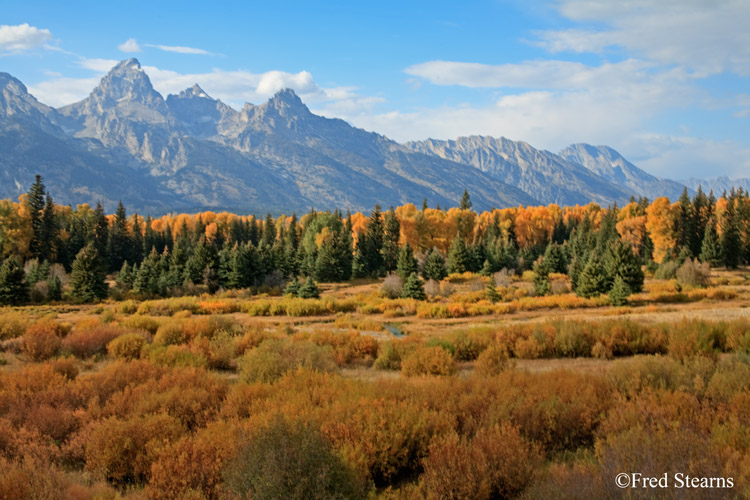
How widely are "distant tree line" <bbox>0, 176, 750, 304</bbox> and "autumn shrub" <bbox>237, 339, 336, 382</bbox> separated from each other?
2365cm

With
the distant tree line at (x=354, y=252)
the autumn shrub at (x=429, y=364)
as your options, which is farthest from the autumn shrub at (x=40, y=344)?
the distant tree line at (x=354, y=252)

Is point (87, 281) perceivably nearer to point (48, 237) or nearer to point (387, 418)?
point (48, 237)

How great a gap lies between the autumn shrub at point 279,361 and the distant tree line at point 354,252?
931 inches

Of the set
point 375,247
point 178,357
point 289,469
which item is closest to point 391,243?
point 375,247

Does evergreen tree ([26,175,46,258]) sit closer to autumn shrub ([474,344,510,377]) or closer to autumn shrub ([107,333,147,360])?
autumn shrub ([107,333,147,360])

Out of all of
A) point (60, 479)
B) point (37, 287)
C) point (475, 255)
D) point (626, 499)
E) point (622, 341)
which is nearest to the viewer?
point (626, 499)

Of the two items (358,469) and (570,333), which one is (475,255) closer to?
(570,333)

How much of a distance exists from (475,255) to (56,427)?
55990mm

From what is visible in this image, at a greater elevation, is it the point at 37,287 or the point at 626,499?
the point at 626,499

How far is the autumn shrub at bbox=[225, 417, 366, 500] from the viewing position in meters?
5.02

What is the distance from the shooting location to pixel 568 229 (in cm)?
9662

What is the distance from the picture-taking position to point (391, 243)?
66750 millimetres

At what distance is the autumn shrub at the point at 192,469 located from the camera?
587 centimetres

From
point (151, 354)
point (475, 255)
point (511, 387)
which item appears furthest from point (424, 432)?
point (475, 255)
